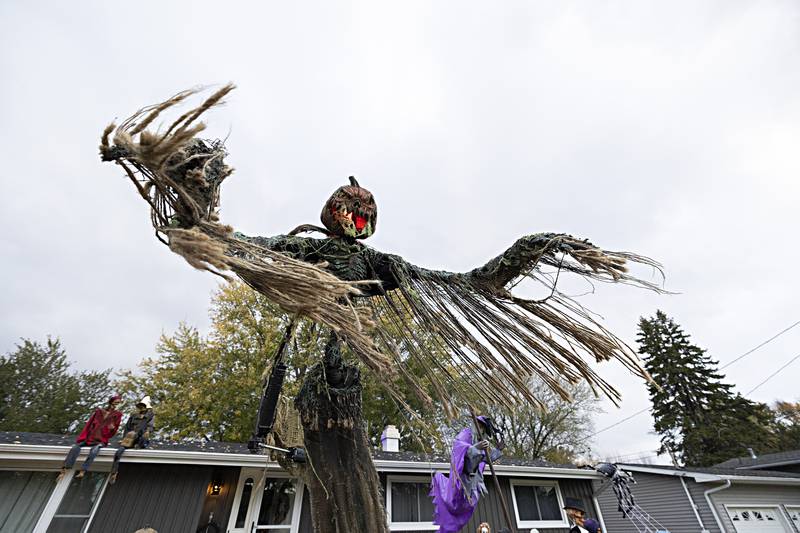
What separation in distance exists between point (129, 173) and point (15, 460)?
21.5 ft

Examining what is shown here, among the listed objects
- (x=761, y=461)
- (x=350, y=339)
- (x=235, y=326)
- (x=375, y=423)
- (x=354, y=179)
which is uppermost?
(x=235, y=326)

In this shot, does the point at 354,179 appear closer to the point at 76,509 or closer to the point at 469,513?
the point at 469,513

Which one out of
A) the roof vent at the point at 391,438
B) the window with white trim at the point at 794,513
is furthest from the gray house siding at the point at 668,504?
the roof vent at the point at 391,438

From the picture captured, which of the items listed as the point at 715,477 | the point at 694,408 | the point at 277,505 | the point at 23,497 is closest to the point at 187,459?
the point at 277,505

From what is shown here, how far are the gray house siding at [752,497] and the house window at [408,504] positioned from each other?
6.84m

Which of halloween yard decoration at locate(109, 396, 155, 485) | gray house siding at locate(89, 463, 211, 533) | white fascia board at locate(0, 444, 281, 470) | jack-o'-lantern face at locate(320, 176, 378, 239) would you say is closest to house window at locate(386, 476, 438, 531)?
white fascia board at locate(0, 444, 281, 470)

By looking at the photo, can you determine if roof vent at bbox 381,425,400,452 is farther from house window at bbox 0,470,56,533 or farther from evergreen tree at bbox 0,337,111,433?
evergreen tree at bbox 0,337,111,433

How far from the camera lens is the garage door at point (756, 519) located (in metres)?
8.15

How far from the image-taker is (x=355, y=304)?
4.18ft

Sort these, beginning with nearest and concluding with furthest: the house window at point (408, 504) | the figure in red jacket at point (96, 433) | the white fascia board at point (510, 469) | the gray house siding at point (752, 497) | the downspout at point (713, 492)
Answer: the figure in red jacket at point (96, 433)
the white fascia board at point (510, 469)
the house window at point (408, 504)
the downspout at point (713, 492)
the gray house siding at point (752, 497)

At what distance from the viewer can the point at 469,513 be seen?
1.79 meters

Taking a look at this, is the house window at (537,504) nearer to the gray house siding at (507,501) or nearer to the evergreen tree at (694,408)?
the gray house siding at (507,501)

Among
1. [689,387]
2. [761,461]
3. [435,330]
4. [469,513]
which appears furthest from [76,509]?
[689,387]

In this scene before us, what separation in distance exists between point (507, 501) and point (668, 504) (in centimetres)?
498
